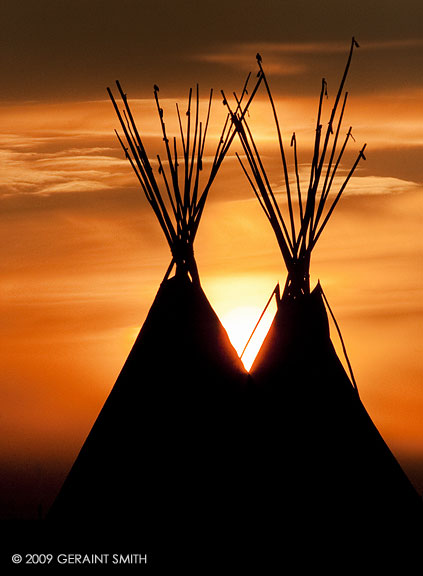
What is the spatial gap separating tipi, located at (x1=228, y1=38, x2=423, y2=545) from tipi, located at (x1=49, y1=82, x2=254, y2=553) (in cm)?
21

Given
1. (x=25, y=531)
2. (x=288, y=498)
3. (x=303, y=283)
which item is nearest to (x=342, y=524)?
(x=288, y=498)

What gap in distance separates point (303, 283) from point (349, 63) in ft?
4.69

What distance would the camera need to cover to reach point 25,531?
8031 mm

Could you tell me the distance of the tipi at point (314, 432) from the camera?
7.48 meters

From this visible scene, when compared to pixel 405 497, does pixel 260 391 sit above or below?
above

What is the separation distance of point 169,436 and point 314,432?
0.86 meters

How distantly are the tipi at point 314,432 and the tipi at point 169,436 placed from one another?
21 centimetres

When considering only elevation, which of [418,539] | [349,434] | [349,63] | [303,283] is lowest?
[418,539]

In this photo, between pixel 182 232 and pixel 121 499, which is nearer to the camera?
pixel 121 499

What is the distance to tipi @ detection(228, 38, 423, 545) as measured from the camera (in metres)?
7.48

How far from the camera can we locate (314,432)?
766 centimetres

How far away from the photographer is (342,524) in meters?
7.47

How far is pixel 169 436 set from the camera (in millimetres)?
7559

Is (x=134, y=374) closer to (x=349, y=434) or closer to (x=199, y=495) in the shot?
(x=199, y=495)
